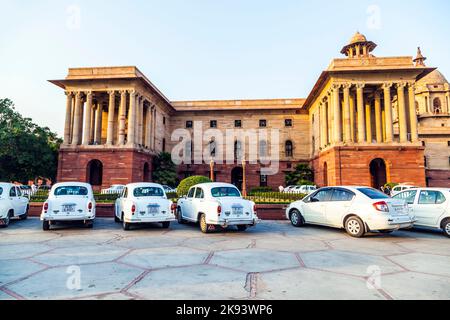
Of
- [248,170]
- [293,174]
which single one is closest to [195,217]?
[293,174]

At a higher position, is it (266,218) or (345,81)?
(345,81)

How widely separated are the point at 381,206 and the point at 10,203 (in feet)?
43.4

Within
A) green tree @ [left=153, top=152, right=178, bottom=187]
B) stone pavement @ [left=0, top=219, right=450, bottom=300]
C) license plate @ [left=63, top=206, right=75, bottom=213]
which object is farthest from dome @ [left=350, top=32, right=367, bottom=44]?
license plate @ [left=63, top=206, right=75, bottom=213]

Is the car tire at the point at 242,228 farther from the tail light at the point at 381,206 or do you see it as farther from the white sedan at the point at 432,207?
the white sedan at the point at 432,207

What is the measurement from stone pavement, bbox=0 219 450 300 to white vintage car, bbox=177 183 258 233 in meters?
0.63

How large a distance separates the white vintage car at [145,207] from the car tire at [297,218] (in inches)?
191

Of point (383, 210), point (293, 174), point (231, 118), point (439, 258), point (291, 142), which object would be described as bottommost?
point (439, 258)

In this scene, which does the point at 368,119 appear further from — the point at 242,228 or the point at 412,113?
the point at 242,228

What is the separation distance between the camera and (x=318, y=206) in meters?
10.0

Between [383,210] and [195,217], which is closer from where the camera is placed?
[383,210]
